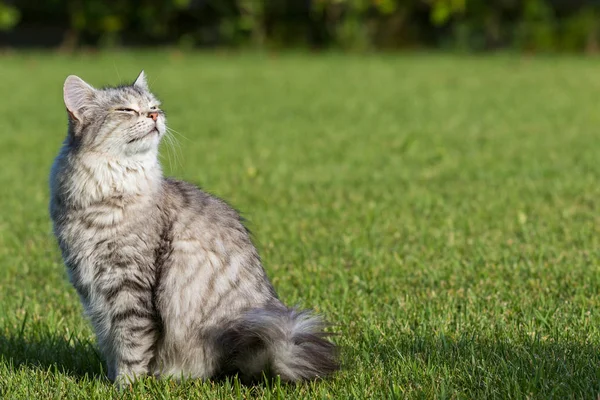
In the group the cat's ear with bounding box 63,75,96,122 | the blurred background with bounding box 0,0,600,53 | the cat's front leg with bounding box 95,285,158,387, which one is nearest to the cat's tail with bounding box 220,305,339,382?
the cat's front leg with bounding box 95,285,158,387

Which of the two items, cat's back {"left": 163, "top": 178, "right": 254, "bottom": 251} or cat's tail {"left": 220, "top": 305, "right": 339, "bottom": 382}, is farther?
cat's back {"left": 163, "top": 178, "right": 254, "bottom": 251}

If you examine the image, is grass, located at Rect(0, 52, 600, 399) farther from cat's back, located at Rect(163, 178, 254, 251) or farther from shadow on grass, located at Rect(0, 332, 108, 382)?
cat's back, located at Rect(163, 178, 254, 251)

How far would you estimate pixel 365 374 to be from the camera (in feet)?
12.1

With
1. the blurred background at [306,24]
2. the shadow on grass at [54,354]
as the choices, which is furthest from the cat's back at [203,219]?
the blurred background at [306,24]

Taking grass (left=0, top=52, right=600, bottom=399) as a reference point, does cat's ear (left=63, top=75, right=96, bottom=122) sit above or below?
above

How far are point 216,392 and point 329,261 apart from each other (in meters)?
2.25

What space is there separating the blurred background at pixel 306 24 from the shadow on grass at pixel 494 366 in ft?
53.8

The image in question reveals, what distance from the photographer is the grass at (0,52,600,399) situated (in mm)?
3764

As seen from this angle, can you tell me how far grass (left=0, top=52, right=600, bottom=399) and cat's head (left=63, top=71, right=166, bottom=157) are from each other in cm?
42

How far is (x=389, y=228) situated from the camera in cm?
651

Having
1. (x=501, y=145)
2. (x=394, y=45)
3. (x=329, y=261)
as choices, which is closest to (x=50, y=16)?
(x=394, y=45)

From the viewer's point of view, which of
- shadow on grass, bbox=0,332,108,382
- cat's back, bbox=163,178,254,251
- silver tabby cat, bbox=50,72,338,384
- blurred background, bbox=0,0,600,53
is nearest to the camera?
silver tabby cat, bbox=50,72,338,384

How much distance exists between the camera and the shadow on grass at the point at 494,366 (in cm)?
347

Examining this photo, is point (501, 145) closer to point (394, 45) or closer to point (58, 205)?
point (58, 205)
